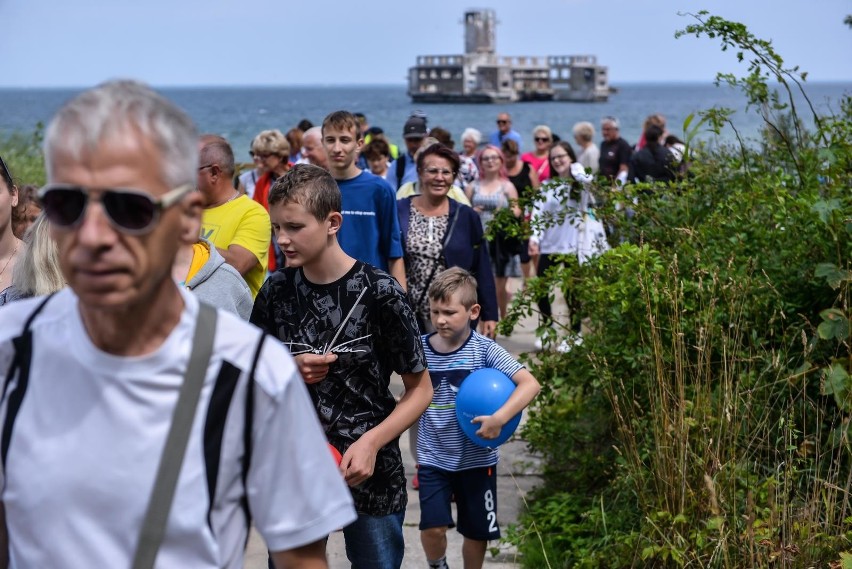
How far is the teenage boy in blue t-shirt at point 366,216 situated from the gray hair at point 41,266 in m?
2.80

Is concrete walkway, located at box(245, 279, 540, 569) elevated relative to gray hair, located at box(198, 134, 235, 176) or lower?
lower

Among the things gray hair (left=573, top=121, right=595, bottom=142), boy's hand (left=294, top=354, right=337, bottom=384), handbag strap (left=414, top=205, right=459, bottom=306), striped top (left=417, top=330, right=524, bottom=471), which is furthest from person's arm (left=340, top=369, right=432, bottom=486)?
gray hair (left=573, top=121, right=595, bottom=142)

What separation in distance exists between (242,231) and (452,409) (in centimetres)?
130

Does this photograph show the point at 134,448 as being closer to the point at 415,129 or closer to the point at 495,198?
the point at 495,198

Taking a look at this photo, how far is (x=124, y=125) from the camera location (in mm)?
1844

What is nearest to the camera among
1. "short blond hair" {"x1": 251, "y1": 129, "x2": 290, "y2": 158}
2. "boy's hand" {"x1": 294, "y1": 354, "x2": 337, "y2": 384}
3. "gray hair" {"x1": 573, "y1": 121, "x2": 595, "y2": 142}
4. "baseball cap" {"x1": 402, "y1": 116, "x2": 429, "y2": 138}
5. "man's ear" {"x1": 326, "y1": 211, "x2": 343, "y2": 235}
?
"boy's hand" {"x1": 294, "y1": 354, "x2": 337, "y2": 384}

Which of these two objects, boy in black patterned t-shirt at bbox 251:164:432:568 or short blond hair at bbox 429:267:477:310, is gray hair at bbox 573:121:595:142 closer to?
short blond hair at bbox 429:267:477:310

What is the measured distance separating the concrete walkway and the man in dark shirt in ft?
30.0

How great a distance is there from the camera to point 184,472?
6.20 feet

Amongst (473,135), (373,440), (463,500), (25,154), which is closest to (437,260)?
(463,500)

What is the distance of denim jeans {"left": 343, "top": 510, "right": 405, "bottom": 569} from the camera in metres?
3.94

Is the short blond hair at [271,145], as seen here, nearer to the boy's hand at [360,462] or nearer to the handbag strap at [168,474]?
the boy's hand at [360,462]

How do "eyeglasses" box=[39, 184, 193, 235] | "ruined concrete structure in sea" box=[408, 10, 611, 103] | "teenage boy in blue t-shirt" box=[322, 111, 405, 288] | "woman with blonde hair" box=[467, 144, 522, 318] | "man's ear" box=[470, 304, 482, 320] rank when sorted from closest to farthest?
1. "eyeglasses" box=[39, 184, 193, 235]
2. "man's ear" box=[470, 304, 482, 320]
3. "teenage boy in blue t-shirt" box=[322, 111, 405, 288]
4. "woman with blonde hair" box=[467, 144, 522, 318]
5. "ruined concrete structure in sea" box=[408, 10, 611, 103]

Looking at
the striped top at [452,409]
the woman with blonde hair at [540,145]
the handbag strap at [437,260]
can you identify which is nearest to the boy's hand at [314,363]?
the striped top at [452,409]
